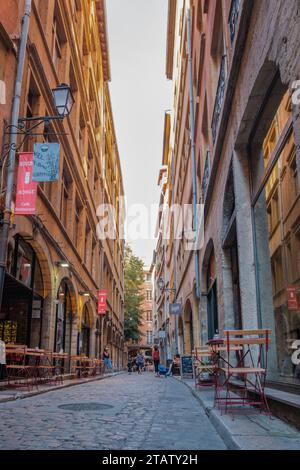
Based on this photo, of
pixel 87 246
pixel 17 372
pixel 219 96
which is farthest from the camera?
pixel 87 246

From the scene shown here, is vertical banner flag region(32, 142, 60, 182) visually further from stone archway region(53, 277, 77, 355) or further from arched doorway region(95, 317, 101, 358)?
arched doorway region(95, 317, 101, 358)

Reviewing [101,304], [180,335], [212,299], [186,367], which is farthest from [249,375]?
[180,335]

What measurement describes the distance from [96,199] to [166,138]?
63.4 ft

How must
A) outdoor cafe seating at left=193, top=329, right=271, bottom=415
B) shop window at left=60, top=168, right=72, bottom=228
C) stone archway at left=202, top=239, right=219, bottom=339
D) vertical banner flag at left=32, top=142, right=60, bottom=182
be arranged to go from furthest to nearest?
shop window at left=60, top=168, right=72, bottom=228
stone archway at left=202, top=239, right=219, bottom=339
vertical banner flag at left=32, top=142, right=60, bottom=182
outdoor cafe seating at left=193, top=329, right=271, bottom=415

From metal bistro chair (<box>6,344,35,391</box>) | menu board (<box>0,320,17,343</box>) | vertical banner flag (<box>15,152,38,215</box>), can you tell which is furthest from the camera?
menu board (<box>0,320,17,343</box>)

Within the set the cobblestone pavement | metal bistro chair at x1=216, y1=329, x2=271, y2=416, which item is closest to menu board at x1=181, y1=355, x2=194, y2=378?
metal bistro chair at x1=216, y1=329, x2=271, y2=416

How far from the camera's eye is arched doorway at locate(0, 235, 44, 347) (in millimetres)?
12452

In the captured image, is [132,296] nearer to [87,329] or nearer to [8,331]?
[87,329]

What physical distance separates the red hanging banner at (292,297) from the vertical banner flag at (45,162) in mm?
→ 6097

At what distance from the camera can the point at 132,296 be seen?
59688 millimetres

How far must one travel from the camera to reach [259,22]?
644 cm

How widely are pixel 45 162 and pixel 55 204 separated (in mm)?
5905

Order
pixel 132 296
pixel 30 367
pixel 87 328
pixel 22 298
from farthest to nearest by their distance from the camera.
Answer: pixel 132 296
pixel 87 328
pixel 22 298
pixel 30 367

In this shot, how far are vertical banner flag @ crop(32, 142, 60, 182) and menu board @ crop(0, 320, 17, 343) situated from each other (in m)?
4.92
